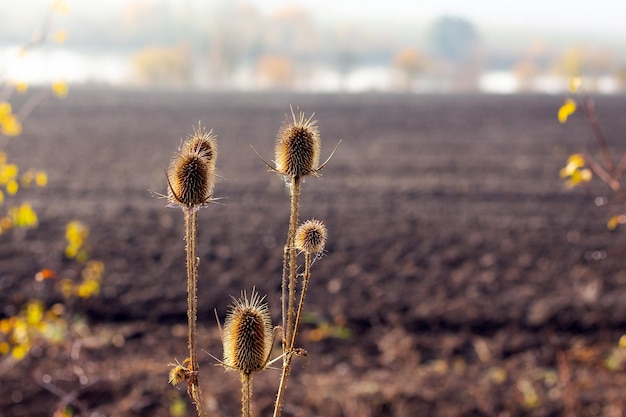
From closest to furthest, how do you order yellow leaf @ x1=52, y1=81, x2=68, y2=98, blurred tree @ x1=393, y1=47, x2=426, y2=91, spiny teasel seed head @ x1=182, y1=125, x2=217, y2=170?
spiny teasel seed head @ x1=182, y1=125, x2=217, y2=170 < yellow leaf @ x1=52, y1=81, x2=68, y2=98 < blurred tree @ x1=393, y1=47, x2=426, y2=91

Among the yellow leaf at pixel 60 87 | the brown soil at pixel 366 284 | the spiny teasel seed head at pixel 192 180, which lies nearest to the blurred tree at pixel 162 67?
the brown soil at pixel 366 284

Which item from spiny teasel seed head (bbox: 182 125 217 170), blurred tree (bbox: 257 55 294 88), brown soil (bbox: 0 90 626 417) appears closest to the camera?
spiny teasel seed head (bbox: 182 125 217 170)

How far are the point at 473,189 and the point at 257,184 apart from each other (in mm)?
4664

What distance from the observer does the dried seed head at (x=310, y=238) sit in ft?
6.50

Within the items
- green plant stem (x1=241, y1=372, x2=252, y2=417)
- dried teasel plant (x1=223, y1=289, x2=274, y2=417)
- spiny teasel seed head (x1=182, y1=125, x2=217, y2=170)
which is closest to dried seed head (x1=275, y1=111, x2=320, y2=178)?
spiny teasel seed head (x1=182, y1=125, x2=217, y2=170)

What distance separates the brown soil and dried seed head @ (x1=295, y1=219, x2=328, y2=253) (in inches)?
13.0

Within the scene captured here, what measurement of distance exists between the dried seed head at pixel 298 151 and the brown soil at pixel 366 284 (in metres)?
0.39

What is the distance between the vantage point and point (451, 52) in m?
91.0

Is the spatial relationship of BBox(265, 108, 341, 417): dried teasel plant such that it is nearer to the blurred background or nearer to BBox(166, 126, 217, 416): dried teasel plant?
BBox(166, 126, 217, 416): dried teasel plant

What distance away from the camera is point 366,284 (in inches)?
396

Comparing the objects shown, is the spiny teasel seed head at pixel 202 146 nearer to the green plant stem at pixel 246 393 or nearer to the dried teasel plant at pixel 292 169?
the dried teasel plant at pixel 292 169

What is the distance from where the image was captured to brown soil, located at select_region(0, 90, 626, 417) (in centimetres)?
684

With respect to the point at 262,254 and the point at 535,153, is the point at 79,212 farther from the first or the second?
the point at 535,153

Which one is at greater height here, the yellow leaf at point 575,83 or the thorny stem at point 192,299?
the yellow leaf at point 575,83
